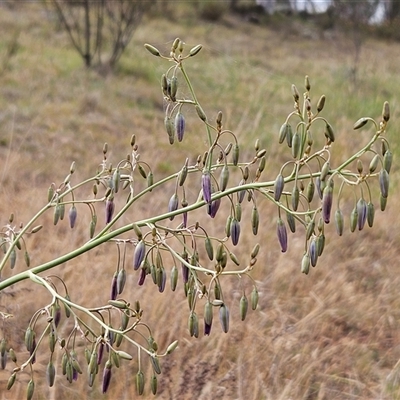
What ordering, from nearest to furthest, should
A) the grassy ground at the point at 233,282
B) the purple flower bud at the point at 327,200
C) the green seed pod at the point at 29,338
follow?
the purple flower bud at the point at 327,200
the green seed pod at the point at 29,338
the grassy ground at the point at 233,282

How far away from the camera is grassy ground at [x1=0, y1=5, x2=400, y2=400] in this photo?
1.92 m

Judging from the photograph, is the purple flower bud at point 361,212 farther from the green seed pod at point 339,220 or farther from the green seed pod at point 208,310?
the green seed pod at point 208,310

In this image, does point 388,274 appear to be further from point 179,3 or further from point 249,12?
point 249,12

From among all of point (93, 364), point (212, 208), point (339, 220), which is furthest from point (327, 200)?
point (93, 364)

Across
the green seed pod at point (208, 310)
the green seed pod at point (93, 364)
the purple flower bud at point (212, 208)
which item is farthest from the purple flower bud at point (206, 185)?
the green seed pod at point (93, 364)

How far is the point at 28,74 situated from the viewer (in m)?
7.05

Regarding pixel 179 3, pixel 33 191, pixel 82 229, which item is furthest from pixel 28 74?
pixel 179 3

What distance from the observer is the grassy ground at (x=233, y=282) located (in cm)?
192

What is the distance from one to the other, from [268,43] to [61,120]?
1162 centimetres

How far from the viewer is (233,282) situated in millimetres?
2668

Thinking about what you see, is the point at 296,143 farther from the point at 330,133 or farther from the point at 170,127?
the point at 170,127

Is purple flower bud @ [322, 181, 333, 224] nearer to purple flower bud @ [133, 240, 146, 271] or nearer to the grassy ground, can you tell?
purple flower bud @ [133, 240, 146, 271]

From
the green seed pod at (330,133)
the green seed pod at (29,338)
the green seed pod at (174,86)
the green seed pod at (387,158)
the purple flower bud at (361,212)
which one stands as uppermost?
the green seed pod at (174,86)

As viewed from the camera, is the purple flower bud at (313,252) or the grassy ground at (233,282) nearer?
the purple flower bud at (313,252)
